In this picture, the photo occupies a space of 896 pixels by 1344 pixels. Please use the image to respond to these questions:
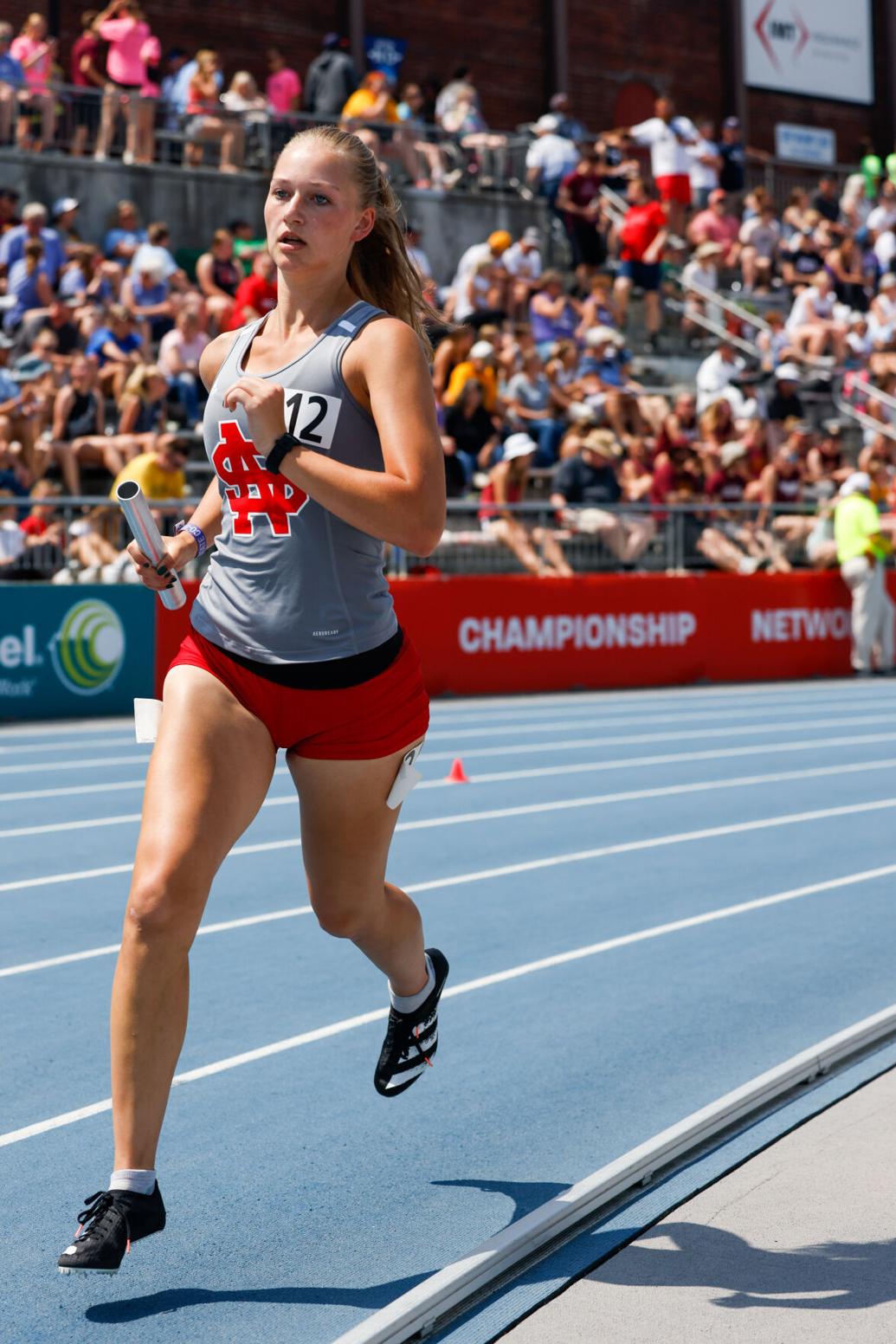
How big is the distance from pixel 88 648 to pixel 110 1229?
484 inches

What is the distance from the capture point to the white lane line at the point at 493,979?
4.78m

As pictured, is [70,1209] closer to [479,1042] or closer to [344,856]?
[344,856]

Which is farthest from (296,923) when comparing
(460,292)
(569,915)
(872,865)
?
(460,292)

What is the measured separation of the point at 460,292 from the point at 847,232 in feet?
30.7

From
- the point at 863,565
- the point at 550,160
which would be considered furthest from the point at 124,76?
the point at 863,565

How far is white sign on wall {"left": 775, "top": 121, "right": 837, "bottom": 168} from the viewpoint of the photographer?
116 ft

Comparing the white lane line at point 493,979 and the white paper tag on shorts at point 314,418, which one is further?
the white lane line at point 493,979

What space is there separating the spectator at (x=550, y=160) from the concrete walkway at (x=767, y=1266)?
21.6 meters

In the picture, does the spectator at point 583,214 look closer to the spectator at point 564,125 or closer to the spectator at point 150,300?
the spectator at point 564,125

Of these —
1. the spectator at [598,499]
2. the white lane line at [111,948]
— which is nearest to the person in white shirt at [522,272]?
the spectator at [598,499]

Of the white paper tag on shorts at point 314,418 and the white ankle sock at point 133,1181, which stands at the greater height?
the white paper tag on shorts at point 314,418

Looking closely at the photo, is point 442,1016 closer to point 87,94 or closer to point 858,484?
point 858,484

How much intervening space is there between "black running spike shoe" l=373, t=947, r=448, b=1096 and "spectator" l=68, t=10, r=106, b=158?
1766 centimetres

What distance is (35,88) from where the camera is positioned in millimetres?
19938
